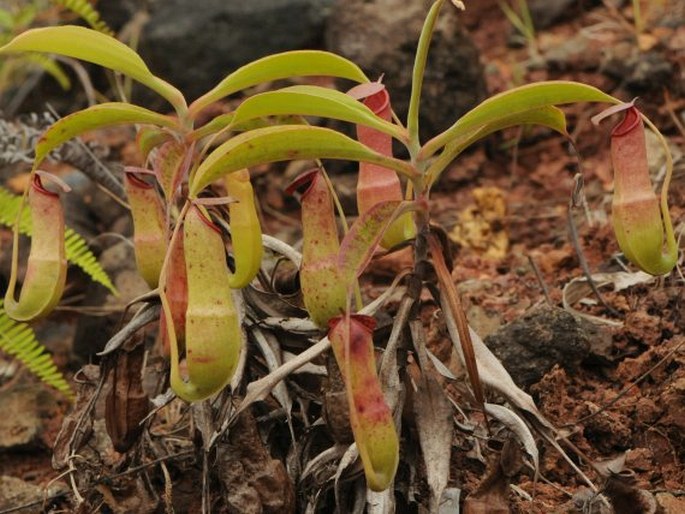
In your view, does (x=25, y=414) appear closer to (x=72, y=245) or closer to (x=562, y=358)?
(x=72, y=245)

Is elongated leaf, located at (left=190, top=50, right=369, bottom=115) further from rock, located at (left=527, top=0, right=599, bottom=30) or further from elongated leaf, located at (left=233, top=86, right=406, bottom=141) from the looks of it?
rock, located at (left=527, top=0, right=599, bottom=30)

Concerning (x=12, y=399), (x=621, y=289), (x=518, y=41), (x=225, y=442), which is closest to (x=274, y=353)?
(x=225, y=442)

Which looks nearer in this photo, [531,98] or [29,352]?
[531,98]

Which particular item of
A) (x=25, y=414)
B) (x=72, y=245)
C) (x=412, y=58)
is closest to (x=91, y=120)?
(x=72, y=245)

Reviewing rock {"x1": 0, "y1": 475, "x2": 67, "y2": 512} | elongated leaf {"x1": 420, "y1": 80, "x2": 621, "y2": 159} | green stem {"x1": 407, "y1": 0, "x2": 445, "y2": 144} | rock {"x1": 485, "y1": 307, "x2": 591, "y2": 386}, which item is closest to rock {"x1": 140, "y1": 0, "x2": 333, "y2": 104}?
rock {"x1": 0, "y1": 475, "x2": 67, "y2": 512}

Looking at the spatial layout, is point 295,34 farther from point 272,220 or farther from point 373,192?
point 373,192

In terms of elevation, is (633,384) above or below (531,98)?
below
